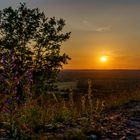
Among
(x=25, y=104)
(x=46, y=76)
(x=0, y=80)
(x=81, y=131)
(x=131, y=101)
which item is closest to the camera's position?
(x=0, y=80)

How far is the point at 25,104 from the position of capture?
30.7ft

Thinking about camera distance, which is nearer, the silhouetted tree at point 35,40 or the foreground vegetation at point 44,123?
the foreground vegetation at point 44,123

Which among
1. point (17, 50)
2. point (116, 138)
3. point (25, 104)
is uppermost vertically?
point (17, 50)

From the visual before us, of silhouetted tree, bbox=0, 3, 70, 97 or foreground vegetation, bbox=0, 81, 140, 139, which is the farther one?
silhouetted tree, bbox=0, 3, 70, 97

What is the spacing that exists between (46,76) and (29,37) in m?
4.29

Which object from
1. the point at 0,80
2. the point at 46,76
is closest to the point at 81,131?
the point at 0,80

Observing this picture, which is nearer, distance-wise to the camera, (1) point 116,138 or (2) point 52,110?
(1) point 116,138

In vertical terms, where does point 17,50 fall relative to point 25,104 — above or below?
above

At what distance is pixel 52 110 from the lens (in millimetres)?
10938

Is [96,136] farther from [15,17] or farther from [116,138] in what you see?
[15,17]

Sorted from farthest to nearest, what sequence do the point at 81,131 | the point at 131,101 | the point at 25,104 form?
the point at 131,101, the point at 25,104, the point at 81,131

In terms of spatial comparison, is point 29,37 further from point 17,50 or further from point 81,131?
point 81,131

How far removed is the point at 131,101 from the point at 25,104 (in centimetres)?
636

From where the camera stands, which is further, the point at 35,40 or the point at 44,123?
the point at 35,40
